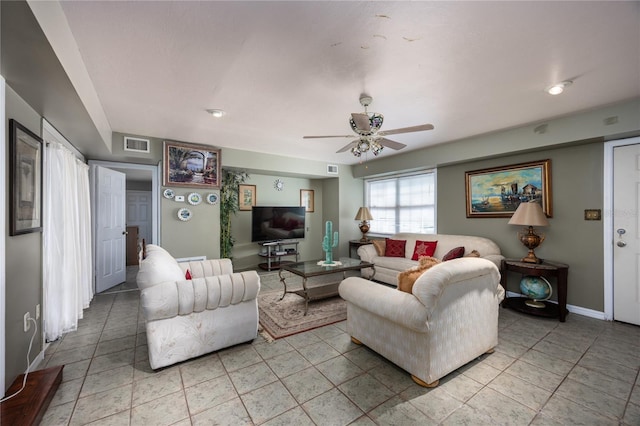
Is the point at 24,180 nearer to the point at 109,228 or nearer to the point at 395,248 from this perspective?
the point at 109,228

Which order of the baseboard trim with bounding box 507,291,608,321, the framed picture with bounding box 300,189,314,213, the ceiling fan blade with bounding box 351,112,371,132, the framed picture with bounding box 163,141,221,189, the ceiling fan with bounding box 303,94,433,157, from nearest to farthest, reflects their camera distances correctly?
the ceiling fan blade with bounding box 351,112,371,132 < the ceiling fan with bounding box 303,94,433,157 < the baseboard trim with bounding box 507,291,608,321 < the framed picture with bounding box 163,141,221,189 < the framed picture with bounding box 300,189,314,213

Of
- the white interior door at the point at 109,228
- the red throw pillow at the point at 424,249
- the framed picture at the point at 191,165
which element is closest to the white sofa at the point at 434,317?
the red throw pillow at the point at 424,249

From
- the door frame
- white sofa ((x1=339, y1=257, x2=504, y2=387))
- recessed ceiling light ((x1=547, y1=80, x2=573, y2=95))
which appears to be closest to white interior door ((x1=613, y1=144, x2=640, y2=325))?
the door frame

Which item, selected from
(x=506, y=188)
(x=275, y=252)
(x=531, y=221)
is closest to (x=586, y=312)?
(x=531, y=221)

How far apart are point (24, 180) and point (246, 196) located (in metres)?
3.91

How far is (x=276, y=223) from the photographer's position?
5898mm

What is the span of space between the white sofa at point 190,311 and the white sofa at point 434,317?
1.01m

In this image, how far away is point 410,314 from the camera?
6.04ft

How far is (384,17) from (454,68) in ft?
3.03

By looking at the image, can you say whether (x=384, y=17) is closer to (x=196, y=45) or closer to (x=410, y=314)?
(x=196, y=45)

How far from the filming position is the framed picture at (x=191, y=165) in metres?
4.30

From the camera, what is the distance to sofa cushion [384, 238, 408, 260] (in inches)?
194

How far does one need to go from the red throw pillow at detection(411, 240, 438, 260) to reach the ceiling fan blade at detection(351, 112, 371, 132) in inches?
111

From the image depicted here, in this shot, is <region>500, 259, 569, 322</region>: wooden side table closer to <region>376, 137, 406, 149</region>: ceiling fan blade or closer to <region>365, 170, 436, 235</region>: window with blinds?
<region>365, 170, 436, 235</region>: window with blinds
